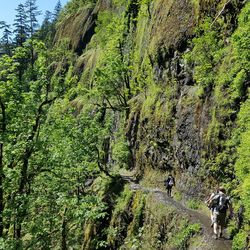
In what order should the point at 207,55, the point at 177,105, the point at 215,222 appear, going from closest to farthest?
the point at 215,222
the point at 207,55
the point at 177,105

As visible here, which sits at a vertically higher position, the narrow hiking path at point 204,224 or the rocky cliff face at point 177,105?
the rocky cliff face at point 177,105

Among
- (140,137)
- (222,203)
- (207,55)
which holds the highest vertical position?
(207,55)

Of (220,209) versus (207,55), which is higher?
(207,55)

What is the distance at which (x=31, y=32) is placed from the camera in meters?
89.5

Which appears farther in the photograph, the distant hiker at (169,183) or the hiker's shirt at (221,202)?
the distant hiker at (169,183)

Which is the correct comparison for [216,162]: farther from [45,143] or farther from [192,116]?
[45,143]

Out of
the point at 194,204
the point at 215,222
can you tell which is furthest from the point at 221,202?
the point at 194,204

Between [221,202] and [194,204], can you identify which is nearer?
[221,202]

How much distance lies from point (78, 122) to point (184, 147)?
9850mm

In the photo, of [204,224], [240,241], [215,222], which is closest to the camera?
[240,241]

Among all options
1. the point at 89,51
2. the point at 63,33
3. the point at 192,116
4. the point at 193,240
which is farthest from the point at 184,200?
the point at 63,33

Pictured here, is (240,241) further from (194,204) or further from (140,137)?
(140,137)

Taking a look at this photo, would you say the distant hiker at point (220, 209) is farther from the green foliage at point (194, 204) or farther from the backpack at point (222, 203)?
the green foliage at point (194, 204)

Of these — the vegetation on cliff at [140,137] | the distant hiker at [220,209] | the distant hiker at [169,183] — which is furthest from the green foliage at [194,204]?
the distant hiker at [220,209]
